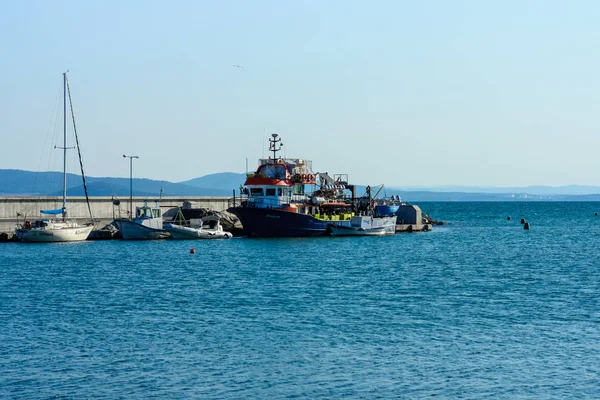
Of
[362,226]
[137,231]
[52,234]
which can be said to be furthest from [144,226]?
[362,226]

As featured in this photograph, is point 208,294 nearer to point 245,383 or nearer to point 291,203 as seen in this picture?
point 245,383

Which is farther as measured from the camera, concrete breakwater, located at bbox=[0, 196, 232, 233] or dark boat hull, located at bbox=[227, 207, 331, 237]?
concrete breakwater, located at bbox=[0, 196, 232, 233]

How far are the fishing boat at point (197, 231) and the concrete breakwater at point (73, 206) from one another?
23.9ft

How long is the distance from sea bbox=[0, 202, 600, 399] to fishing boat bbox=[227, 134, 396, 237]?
1888 centimetres

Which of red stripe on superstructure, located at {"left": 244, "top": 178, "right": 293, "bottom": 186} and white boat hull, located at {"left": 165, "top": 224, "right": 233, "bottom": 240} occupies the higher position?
red stripe on superstructure, located at {"left": 244, "top": 178, "right": 293, "bottom": 186}

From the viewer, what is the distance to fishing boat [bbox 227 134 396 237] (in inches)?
3142

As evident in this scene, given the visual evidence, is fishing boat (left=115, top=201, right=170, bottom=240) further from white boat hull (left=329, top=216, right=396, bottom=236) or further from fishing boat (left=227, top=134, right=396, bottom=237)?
white boat hull (left=329, top=216, right=396, bottom=236)

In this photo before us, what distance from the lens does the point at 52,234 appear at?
74.9 meters

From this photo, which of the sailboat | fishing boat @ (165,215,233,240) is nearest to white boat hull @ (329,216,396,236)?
fishing boat @ (165,215,233,240)

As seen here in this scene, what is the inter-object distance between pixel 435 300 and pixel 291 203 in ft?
138

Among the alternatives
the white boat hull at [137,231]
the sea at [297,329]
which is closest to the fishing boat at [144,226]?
the white boat hull at [137,231]

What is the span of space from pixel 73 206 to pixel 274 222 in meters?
21.2

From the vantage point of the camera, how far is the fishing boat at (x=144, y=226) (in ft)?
259

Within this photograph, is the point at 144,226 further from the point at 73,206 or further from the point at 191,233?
the point at 73,206
